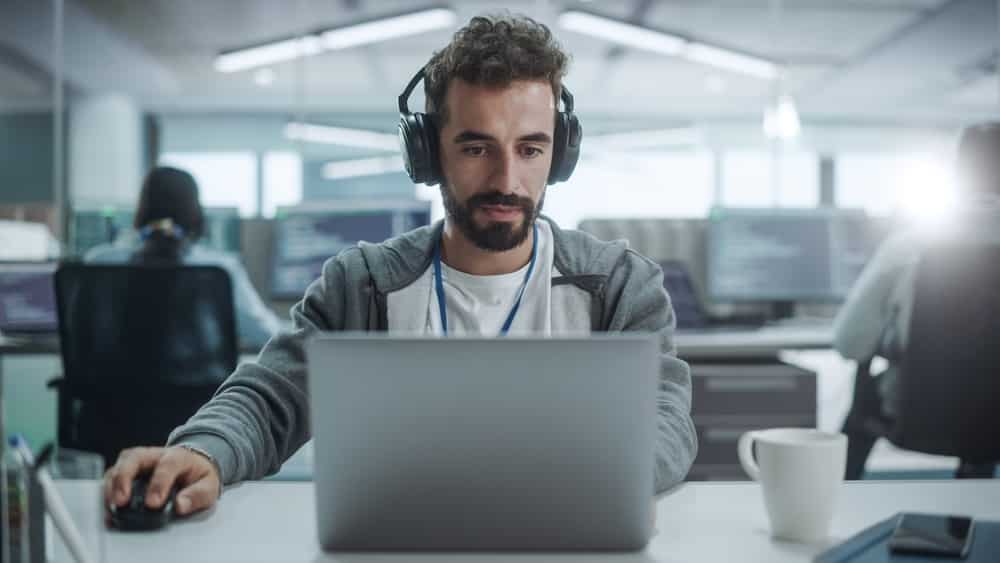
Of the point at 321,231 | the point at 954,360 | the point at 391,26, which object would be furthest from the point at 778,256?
the point at 391,26

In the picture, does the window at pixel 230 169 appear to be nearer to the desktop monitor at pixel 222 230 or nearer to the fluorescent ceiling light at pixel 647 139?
the fluorescent ceiling light at pixel 647 139

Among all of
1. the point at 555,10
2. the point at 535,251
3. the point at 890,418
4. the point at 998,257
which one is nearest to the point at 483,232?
the point at 535,251

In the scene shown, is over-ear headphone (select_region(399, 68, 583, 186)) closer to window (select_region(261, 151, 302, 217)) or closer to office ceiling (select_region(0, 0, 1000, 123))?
office ceiling (select_region(0, 0, 1000, 123))

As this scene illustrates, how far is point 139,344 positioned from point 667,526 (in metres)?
1.69

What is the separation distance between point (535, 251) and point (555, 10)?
480 centimetres

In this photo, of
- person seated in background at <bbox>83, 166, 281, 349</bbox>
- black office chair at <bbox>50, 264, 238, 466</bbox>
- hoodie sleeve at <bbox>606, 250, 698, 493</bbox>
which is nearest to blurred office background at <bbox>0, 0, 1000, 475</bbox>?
person seated in background at <bbox>83, 166, 281, 349</bbox>

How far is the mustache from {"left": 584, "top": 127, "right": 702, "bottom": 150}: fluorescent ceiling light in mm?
7217

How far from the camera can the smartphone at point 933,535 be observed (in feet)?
2.24

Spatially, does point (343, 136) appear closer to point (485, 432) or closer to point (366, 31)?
point (366, 31)

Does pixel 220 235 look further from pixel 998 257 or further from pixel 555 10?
pixel 555 10

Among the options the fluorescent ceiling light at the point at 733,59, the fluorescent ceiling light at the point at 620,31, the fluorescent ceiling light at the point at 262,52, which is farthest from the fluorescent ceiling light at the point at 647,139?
the fluorescent ceiling light at the point at 262,52

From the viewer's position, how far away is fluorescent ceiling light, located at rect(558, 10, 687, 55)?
4.43 metres

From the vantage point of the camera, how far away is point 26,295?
2.90 meters

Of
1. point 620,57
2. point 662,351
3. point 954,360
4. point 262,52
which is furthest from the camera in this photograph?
point 620,57
